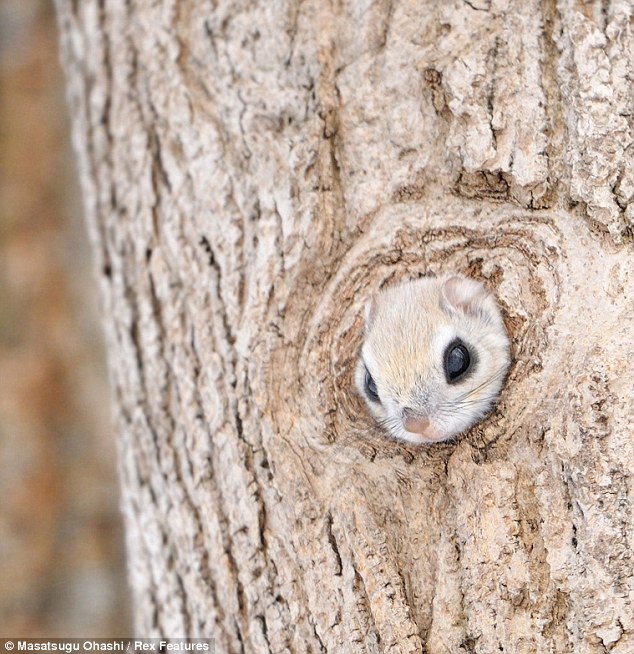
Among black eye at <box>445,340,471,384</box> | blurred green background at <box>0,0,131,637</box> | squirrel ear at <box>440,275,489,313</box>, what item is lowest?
black eye at <box>445,340,471,384</box>

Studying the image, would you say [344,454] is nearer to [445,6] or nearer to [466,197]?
[466,197]

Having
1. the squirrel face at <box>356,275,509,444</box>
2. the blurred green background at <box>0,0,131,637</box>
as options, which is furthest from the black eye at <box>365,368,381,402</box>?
the blurred green background at <box>0,0,131,637</box>

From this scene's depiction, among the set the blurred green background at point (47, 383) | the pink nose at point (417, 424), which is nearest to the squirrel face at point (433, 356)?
the pink nose at point (417, 424)

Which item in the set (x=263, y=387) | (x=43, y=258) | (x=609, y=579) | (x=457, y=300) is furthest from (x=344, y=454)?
(x=43, y=258)

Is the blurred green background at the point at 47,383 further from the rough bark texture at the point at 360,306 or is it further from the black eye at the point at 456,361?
the black eye at the point at 456,361

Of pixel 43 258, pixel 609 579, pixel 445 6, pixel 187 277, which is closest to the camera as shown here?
pixel 609 579

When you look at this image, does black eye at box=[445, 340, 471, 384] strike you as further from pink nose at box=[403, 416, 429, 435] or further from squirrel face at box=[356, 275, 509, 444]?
pink nose at box=[403, 416, 429, 435]
